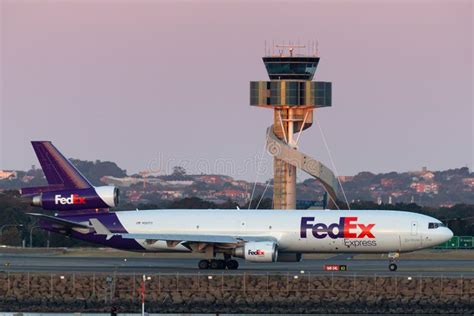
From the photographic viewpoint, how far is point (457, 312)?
2226 inches

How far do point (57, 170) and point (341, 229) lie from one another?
651 inches

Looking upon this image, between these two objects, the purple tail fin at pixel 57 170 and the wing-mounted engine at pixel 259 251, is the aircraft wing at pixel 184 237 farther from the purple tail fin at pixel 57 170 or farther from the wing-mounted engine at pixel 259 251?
the purple tail fin at pixel 57 170

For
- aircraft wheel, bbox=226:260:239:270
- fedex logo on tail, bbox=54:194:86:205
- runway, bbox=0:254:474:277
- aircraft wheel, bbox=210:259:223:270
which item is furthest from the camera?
fedex logo on tail, bbox=54:194:86:205

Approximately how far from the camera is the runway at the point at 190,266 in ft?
221

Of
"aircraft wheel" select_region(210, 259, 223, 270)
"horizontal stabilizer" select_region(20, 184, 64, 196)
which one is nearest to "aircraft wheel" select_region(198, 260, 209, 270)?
"aircraft wheel" select_region(210, 259, 223, 270)

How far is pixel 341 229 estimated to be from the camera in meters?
70.3

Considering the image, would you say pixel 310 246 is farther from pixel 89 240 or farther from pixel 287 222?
pixel 89 240

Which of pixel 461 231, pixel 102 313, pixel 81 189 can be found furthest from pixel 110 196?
pixel 461 231

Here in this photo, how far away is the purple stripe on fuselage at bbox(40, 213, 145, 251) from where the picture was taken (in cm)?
7212

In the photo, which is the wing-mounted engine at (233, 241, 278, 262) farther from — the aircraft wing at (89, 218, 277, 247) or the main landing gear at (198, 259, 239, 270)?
the main landing gear at (198, 259, 239, 270)

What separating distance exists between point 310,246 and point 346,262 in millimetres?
7100

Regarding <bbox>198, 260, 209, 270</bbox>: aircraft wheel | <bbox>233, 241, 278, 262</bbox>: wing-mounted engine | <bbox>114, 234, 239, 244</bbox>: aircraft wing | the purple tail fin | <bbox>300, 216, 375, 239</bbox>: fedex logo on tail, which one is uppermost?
the purple tail fin

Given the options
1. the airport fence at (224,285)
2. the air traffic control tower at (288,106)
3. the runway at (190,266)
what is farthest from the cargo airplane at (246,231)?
the air traffic control tower at (288,106)

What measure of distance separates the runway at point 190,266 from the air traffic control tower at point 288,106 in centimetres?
3120
